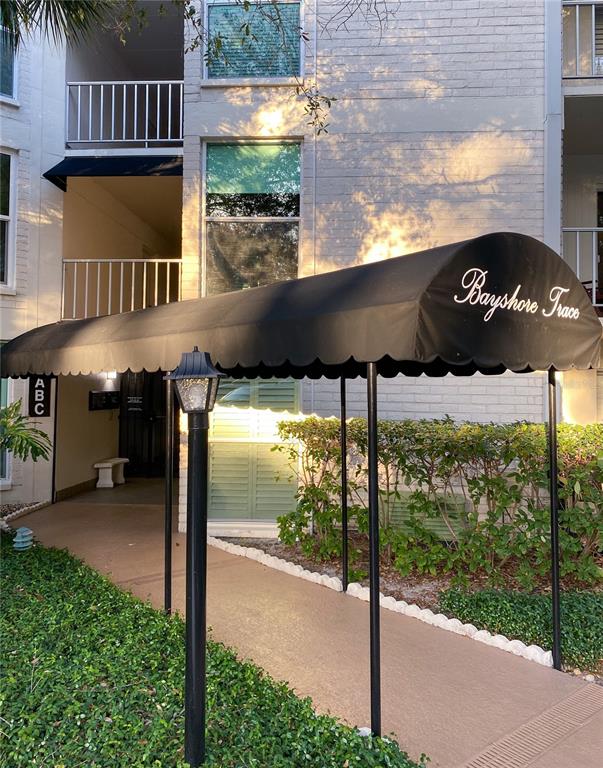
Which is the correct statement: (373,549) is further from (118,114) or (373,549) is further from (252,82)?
(118,114)

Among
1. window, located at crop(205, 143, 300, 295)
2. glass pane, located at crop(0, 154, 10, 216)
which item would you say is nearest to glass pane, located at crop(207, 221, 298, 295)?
window, located at crop(205, 143, 300, 295)

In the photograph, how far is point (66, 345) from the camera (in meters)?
4.92

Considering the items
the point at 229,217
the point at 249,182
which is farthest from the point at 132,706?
the point at 249,182

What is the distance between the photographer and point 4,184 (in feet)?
26.2

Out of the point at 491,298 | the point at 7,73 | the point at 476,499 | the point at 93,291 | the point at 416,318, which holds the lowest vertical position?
the point at 476,499

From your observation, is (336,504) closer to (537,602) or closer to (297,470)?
(297,470)

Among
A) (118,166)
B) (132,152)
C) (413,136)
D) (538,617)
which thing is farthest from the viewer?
(132,152)

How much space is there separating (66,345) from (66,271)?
4.69 meters

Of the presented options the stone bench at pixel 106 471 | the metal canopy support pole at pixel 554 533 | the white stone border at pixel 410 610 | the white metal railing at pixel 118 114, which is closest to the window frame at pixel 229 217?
the white metal railing at pixel 118 114

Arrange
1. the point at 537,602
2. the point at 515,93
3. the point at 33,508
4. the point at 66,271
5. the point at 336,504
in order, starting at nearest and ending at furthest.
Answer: the point at 537,602
the point at 336,504
the point at 515,93
the point at 33,508
the point at 66,271

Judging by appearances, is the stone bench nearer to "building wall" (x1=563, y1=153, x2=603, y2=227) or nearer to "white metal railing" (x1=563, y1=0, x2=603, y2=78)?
"building wall" (x1=563, y1=153, x2=603, y2=227)

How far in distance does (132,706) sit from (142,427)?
9561 mm

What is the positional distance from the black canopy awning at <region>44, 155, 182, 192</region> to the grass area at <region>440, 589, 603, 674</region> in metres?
6.84

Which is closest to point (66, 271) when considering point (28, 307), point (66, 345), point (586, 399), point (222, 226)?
point (28, 307)
